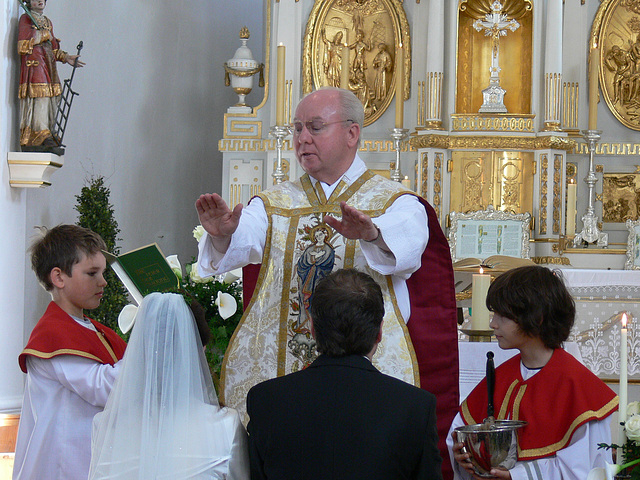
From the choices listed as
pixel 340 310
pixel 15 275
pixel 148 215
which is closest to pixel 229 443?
pixel 340 310

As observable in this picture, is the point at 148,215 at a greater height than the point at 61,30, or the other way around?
the point at 61,30

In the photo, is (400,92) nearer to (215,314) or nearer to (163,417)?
(215,314)

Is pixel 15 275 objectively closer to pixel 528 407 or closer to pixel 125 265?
pixel 125 265

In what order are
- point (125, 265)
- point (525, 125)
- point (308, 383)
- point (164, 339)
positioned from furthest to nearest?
point (525, 125) → point (125, 265) → point (164, 339) → point (308, 383)

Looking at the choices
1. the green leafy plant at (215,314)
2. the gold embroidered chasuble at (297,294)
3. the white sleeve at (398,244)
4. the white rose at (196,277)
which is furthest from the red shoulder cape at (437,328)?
the white rose at (196,277)

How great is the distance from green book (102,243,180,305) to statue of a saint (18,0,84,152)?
11.4ft

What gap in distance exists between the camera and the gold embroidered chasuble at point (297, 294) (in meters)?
3.03

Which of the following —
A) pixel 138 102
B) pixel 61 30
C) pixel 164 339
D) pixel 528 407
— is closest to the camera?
pixel 164 339

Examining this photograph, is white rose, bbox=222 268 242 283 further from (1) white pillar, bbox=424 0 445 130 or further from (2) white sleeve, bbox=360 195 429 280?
(1) white pillar, bbox=424 0 445 130

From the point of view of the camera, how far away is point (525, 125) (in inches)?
317

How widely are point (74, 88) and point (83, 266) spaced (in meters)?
5.10

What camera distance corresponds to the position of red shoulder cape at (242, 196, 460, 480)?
308 cm

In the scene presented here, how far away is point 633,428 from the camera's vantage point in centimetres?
194

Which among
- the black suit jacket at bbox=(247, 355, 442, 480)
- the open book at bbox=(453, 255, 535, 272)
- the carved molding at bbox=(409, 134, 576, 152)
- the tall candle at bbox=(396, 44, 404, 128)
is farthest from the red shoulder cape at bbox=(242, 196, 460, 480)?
the carved molding at bbox=(409, 134, 576, 152)
